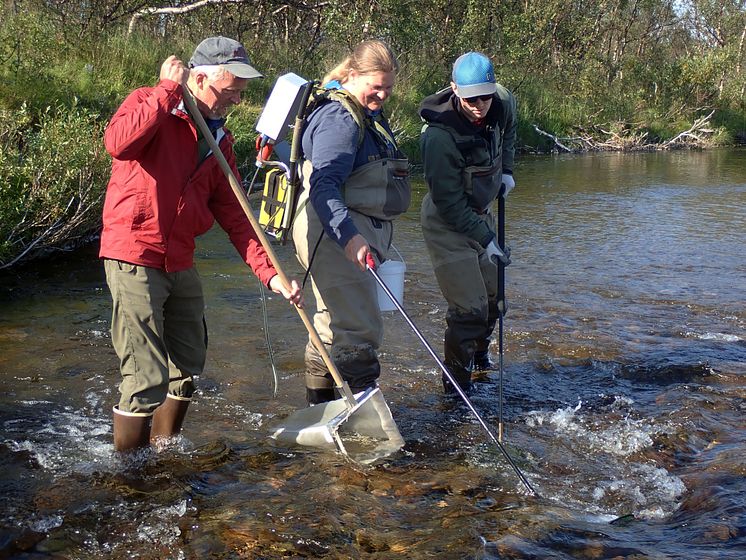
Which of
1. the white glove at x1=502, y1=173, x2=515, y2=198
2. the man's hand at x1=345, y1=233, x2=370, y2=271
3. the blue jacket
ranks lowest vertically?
the man's hand at x1=345, y1=233, x2=370, y2=271

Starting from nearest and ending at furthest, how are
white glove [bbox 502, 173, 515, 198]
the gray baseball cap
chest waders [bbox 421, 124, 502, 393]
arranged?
the gray baseball cap → chest waders [bbox 421, 124, 502, 393] → white glove [bbox 502, 173, 515, 198]

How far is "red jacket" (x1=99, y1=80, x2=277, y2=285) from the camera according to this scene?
3.40 meters

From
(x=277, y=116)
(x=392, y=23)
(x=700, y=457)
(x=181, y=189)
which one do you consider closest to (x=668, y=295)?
(x=700, y=457)

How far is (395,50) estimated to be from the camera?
21.4 meters

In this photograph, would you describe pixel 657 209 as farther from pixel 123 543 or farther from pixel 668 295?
pixel 123 543

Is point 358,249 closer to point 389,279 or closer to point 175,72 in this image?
point 389,279

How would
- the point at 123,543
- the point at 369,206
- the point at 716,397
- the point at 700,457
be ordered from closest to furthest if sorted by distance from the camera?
the point at 123,543, the point at 369,206, the point at 700,457, the point at 716,397

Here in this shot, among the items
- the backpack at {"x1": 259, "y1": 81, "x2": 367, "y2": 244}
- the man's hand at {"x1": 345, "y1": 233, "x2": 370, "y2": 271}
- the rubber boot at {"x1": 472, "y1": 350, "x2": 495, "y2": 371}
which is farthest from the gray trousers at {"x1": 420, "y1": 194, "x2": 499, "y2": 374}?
the man's hand at {"x1": 345, "y1": 233, "x2": 370, "y2": 271}

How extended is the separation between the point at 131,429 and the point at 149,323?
554mm

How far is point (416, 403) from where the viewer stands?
5.44 metres

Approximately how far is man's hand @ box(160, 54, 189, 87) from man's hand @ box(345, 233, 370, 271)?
3.51 ft

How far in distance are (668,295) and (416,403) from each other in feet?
13.4

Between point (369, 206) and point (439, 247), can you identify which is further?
point (439, 247)

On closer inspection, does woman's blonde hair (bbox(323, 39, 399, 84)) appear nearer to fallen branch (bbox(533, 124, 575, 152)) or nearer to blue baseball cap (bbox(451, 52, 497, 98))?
blue baseball cap (bbox(451, 52, 497, 98))
